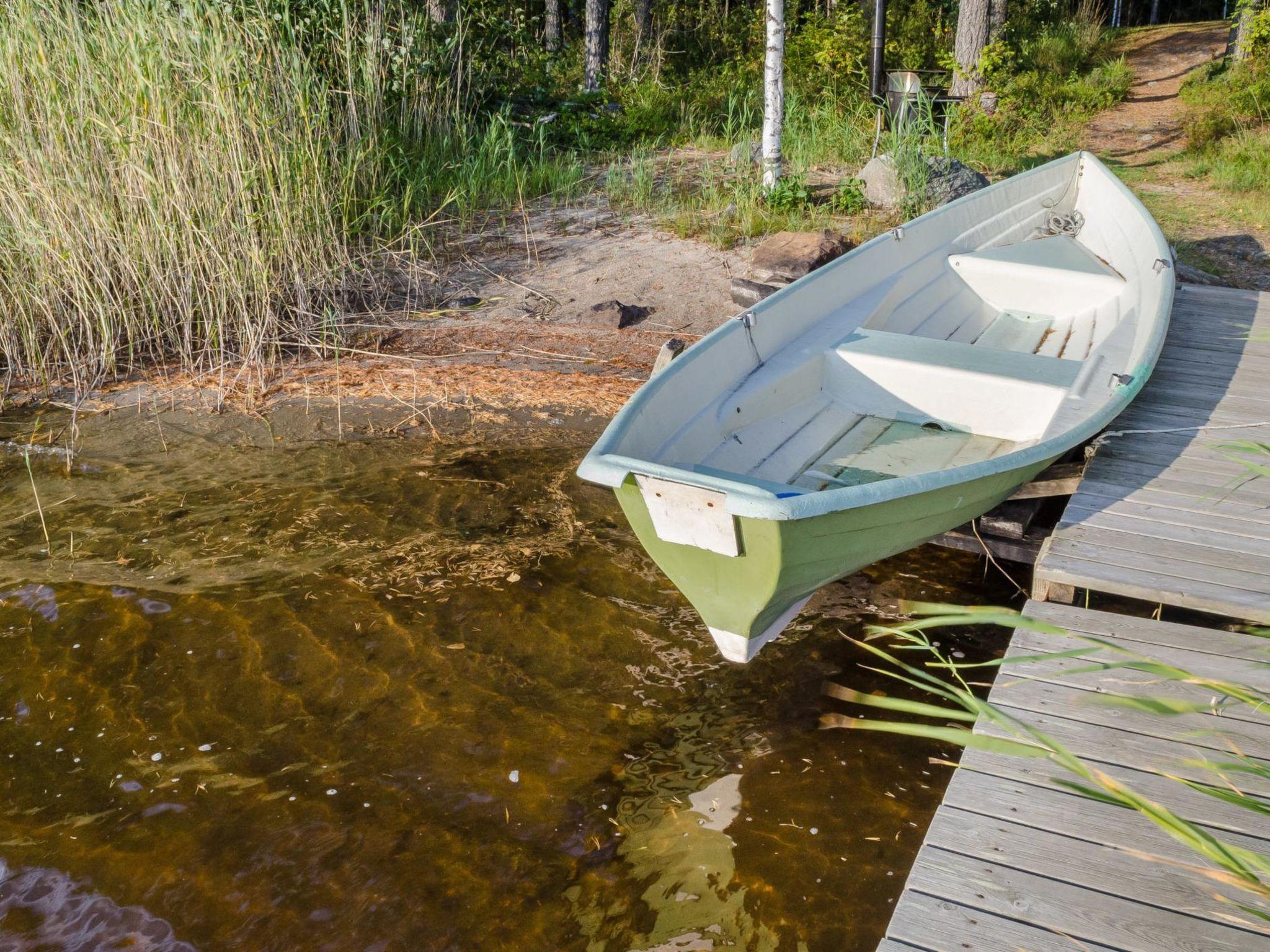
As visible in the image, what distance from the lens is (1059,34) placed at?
1434 centimetres

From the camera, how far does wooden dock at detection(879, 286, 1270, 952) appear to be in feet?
6.31

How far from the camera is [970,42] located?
11203 mm

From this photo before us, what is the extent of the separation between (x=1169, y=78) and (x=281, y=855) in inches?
607

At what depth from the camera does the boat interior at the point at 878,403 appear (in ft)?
11.8

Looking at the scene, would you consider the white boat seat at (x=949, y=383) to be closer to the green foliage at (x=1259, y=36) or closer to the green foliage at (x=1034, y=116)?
the green foliage at (x=1034, y=116)

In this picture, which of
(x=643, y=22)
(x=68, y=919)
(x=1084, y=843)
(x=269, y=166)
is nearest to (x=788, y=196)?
(x=269, y=166)

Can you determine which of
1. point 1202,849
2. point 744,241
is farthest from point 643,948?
point 744,241

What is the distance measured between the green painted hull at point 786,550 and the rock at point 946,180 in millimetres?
4619

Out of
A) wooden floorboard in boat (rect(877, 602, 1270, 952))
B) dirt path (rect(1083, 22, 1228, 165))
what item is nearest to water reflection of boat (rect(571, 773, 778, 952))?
wooden floorboard in boat (rect(877, 602, 1270, 952))

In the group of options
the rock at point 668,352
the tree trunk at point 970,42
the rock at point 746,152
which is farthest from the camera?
the tree trunk at point 970,42

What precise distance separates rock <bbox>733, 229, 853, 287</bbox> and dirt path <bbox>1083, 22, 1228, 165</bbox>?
Result: 18.1 ft

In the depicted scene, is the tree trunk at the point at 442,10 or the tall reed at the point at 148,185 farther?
the tree trunk at the point at 442,10

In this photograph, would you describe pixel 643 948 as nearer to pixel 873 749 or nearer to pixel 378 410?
pixel 873 749

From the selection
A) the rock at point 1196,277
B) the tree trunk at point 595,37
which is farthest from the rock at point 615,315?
the tree trunk at point 595,37
